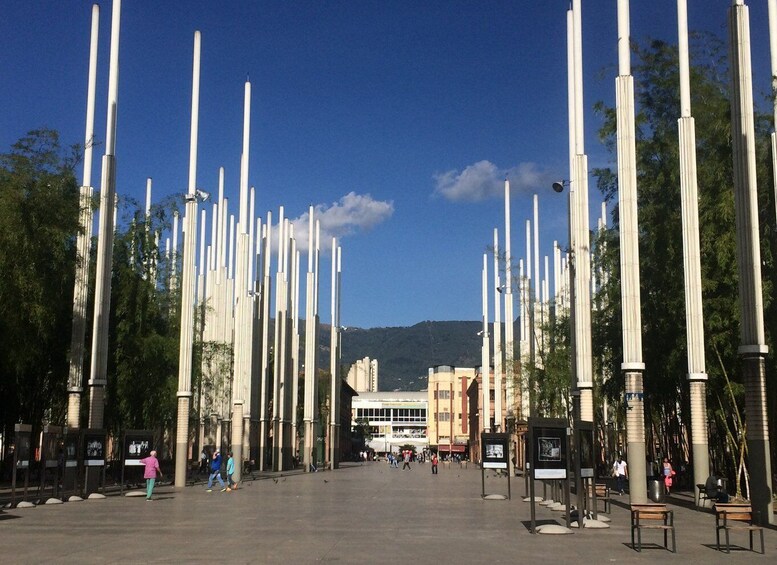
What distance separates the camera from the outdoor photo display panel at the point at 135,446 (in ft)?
109

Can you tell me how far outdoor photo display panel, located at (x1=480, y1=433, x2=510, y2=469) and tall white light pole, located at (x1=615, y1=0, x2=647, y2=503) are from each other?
7.84 meters

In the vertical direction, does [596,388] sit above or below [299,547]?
above

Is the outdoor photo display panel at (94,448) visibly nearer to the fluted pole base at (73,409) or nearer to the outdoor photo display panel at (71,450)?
the outdoor photo display panel at (71,450)

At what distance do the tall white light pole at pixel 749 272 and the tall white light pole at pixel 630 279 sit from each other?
15.9 feet

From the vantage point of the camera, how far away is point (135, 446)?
3334 centimetres

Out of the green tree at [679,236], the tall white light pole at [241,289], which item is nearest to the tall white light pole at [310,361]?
the tall white light pole at [241,289]

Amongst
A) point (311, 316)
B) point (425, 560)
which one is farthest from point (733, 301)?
point (311, 316)

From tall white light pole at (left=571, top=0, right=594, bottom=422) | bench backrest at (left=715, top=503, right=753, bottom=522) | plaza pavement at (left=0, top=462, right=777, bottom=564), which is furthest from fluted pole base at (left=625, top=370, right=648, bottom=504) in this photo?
bench backrest at (left=715, top=503, right=753, bottom=522)

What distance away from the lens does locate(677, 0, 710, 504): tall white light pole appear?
90.6 feet

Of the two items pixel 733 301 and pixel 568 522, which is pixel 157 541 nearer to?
pixel 568 522

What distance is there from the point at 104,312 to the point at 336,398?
49595 mm

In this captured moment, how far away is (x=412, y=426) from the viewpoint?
196125 mm

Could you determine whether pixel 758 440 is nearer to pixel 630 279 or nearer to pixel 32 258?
pixel 630 279

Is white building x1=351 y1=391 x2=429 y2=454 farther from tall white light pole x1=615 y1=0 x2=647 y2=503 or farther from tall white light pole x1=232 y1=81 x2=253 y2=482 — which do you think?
tall white light pole x1=615 y1=0 x2=647 y2=503
